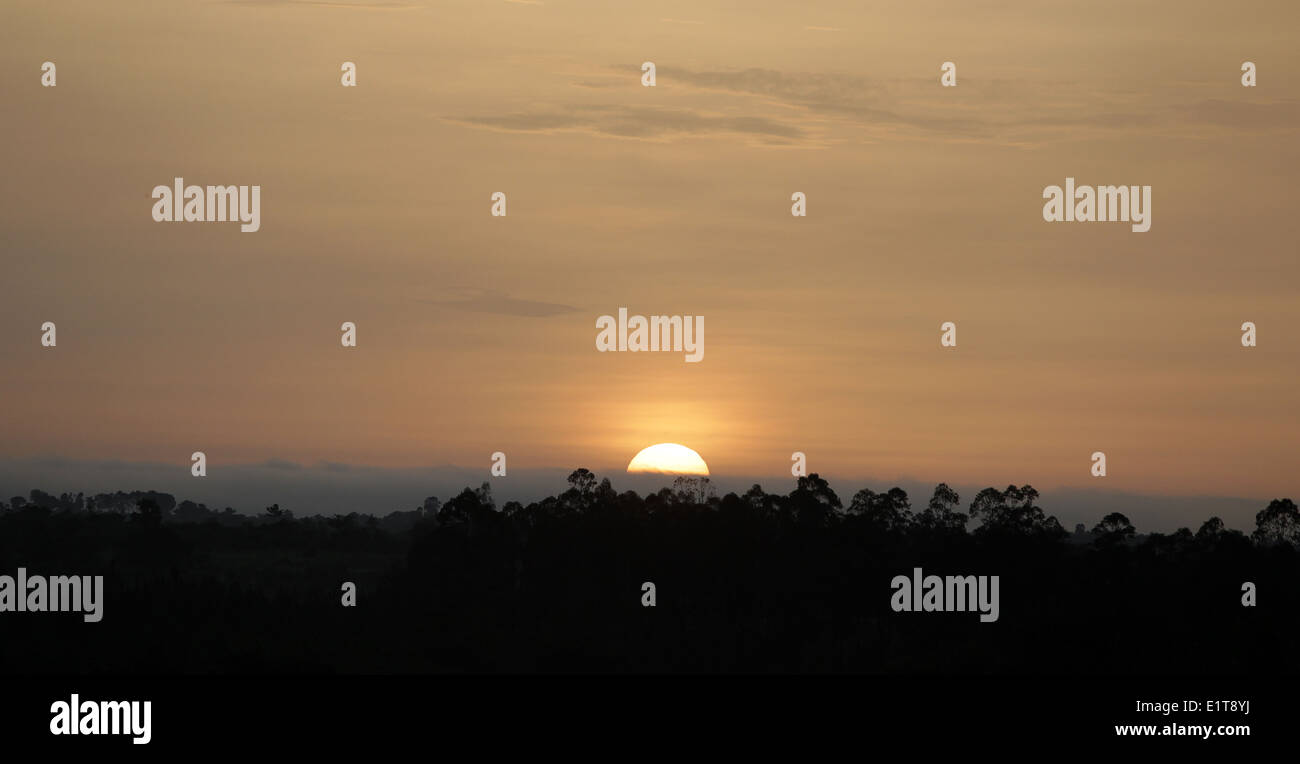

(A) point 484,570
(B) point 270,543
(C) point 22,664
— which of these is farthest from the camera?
(B) point 270,543

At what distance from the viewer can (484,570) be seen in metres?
94.6

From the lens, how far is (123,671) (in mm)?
86938

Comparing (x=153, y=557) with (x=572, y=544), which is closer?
(x=572, y=544)
